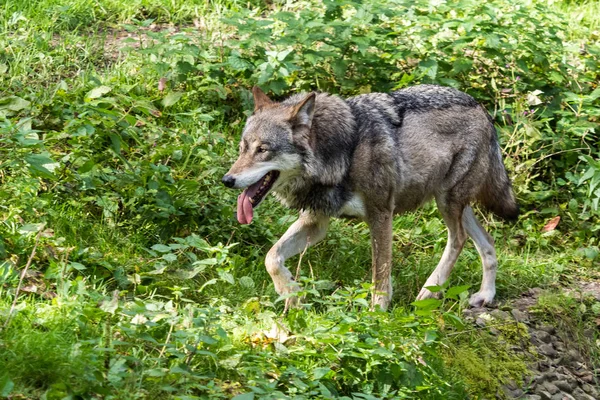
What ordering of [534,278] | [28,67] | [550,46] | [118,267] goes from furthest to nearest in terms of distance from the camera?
[550,46] → [28,67] → [534,278] → [118,267]

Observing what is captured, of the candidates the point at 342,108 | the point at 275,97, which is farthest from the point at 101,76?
the point at 342,108

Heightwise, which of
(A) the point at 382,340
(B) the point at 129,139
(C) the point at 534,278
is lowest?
(C) the point at 534,278

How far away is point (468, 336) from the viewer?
19.7ft

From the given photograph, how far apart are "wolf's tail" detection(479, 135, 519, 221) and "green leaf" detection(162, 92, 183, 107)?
2.77 metres

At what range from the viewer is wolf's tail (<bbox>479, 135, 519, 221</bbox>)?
7070 mm

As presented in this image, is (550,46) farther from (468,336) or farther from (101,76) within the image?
(101,76)

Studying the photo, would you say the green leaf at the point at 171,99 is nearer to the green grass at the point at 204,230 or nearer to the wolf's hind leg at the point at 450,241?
the green grass at the point at 204,230

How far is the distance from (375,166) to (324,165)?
40cm

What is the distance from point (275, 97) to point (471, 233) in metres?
2.31

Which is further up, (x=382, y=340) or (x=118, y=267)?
(x=382, y=340)

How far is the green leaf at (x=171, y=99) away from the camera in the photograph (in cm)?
779

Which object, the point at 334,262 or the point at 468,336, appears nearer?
the point at 468,336

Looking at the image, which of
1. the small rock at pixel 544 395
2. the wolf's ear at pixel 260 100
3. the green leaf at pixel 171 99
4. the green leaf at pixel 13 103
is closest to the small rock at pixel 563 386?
the small rock at pixel 544 395

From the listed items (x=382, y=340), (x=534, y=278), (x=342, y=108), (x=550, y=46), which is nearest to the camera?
(x=382, y=340)
